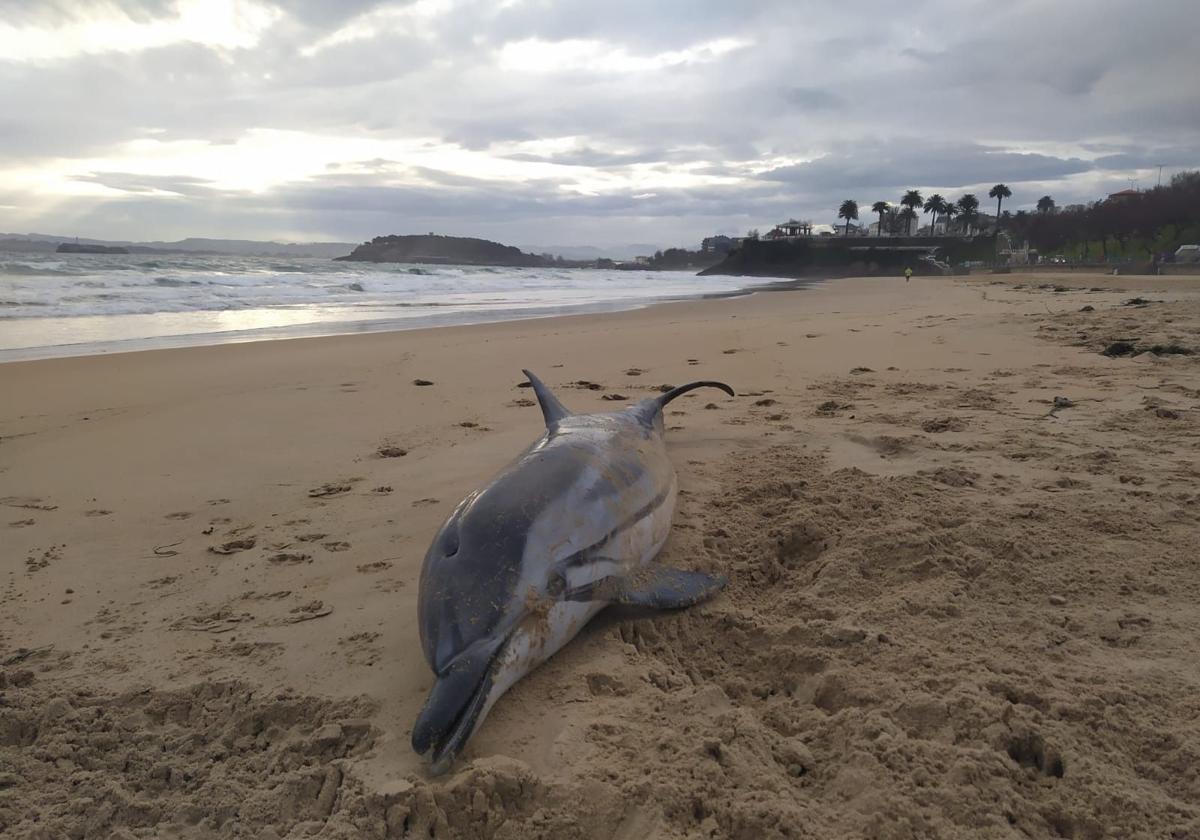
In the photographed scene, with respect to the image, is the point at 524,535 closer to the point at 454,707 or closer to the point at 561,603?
the point at 561,603

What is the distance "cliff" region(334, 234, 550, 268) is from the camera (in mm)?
103938

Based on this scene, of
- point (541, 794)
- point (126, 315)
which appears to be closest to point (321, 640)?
point (541, 794)

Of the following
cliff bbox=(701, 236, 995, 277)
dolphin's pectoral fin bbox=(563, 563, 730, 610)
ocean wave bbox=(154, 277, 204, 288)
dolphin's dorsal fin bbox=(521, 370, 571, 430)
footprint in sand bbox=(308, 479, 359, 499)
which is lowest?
dolphin's pectoral fin bbox=(563, 563, 730, 610)

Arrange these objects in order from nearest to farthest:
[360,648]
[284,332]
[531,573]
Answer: [531,573] → [360,648] → [284,332]

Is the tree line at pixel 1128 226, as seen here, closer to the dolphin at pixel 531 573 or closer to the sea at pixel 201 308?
the sea at pixel 201 308

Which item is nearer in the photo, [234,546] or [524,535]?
[524,535]

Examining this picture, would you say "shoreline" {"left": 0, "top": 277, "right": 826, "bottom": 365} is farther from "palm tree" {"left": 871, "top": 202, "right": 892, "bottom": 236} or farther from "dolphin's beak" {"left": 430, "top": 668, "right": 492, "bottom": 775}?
"palm tree" {"left": 871, "top": 202, "right": 892, "bottom": 236}

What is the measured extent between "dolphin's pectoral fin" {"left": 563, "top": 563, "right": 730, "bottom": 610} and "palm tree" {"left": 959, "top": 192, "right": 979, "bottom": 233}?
10254cm

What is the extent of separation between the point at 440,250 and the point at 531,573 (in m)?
115

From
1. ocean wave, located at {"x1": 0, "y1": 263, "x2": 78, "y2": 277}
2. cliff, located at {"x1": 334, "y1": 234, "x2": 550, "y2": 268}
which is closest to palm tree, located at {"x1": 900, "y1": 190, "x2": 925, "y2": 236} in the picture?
cliff, located at {"x1": 334, "y1": 234, "x2": 550, "y2": 268}

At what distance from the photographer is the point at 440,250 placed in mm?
111125

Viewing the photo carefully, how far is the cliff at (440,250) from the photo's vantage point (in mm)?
103938

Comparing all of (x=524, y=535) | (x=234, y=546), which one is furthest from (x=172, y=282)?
(x=524, y=535)

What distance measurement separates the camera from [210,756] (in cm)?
200
